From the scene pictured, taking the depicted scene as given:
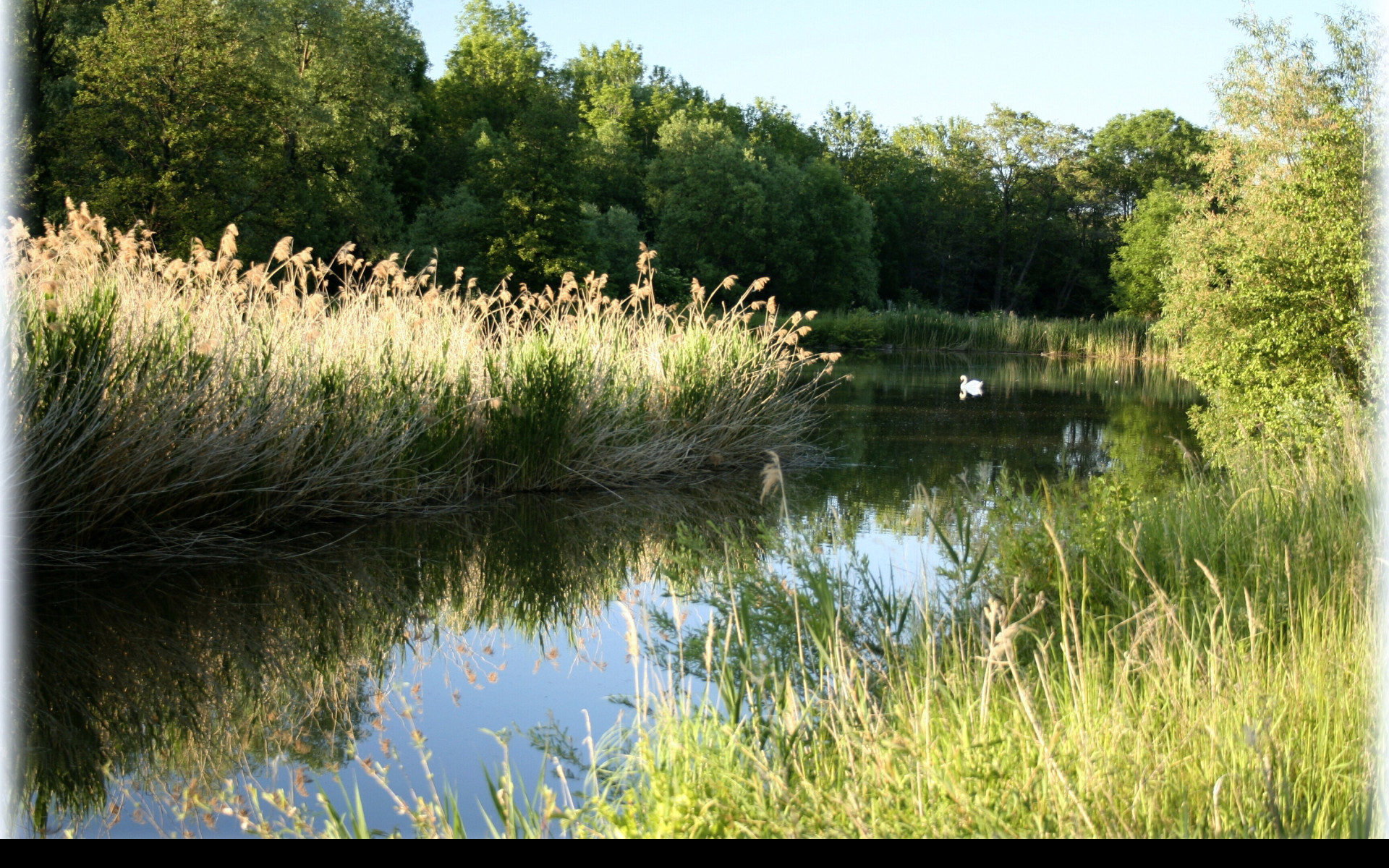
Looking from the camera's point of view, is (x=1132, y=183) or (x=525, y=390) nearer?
(x=525, y=390)

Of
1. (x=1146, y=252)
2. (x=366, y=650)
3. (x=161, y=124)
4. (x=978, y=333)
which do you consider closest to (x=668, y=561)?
(x=366, y=650)

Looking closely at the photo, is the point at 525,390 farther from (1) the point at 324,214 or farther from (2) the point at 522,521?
(1) the point at 324,214

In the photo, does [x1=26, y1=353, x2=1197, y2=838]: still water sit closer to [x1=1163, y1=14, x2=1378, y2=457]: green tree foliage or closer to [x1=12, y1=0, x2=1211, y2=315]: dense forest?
[x1=1163, y1=14, x2=1378, y2=457]: green tree foliage

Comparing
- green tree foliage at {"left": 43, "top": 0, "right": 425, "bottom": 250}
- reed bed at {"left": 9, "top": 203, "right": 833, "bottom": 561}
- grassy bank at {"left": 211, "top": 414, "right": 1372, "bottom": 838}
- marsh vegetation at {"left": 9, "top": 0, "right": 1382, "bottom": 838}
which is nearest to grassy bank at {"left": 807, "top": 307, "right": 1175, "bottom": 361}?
marsh vegetation at {"left": 9, "top": 0, "right": 1382, "bottom": 838}

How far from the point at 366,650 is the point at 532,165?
29988mm

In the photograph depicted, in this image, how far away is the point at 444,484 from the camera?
25.3 feet

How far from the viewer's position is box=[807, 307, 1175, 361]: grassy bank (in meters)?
35.1

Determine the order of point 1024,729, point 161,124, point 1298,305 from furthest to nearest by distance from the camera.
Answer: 1. point 161,124
2. point 1298,305
3. point 1024,729

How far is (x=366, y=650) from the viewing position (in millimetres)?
4566

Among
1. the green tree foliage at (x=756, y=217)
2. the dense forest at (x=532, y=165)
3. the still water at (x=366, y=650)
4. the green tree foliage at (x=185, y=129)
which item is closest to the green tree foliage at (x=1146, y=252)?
the dense forest at (x=532, y=165)

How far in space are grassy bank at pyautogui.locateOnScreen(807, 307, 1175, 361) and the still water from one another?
27.7 m

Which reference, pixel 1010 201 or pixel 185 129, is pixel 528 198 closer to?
pixel 185 129

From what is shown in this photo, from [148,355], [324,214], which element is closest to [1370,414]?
[148,355]

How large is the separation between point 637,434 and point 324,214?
25270 mm
